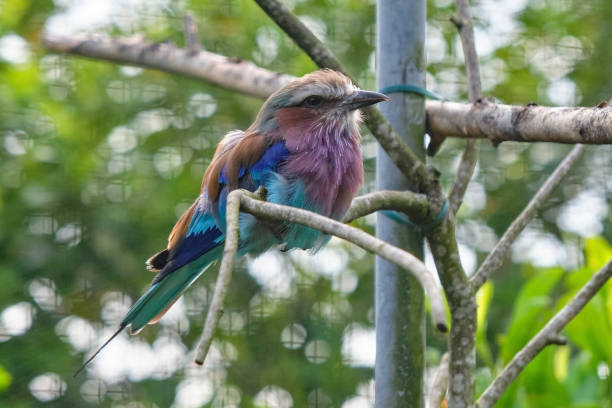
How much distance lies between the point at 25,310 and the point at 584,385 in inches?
76.2

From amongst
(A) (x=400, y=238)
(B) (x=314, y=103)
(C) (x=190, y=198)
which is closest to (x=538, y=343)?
(A) (x=400, y=238)

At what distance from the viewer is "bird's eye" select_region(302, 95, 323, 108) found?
183 centimetres

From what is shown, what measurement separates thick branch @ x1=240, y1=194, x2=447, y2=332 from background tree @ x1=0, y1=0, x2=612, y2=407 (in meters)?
2.10

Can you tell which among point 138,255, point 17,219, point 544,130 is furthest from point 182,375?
Answer: point 544,130

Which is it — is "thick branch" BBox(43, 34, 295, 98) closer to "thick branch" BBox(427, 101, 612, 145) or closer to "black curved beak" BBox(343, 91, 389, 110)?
"black curved beak" BBox(343, 91, 389, 110)

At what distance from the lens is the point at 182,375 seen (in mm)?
3332

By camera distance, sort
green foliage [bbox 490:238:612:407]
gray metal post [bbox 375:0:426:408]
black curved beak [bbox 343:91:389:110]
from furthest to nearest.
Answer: green foliage [bbox 490:238:612:407], black curved beak [bbox 343:91:389:110], gray metal post [bbox 375:0:426:408]

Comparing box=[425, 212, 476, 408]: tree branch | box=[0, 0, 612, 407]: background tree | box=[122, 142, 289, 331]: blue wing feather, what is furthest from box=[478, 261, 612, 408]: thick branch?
box=[0, 0, 612, 407]: background tree

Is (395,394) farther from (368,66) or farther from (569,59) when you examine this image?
(569,59)

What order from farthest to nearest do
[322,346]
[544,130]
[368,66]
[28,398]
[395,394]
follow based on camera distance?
[368,66] → [322,346] → [28,398] → [395,394] → [544,130]

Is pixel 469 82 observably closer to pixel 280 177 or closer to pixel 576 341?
pixel 280 177

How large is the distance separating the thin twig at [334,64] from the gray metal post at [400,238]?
136 millimetres

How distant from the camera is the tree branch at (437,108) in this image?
52.0 inches

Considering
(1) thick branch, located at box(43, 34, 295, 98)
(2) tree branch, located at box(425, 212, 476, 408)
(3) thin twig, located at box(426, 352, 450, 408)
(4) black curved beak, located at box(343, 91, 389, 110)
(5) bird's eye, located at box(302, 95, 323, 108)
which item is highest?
(1) thick branch, located at box(43, 34, 295, 98)
